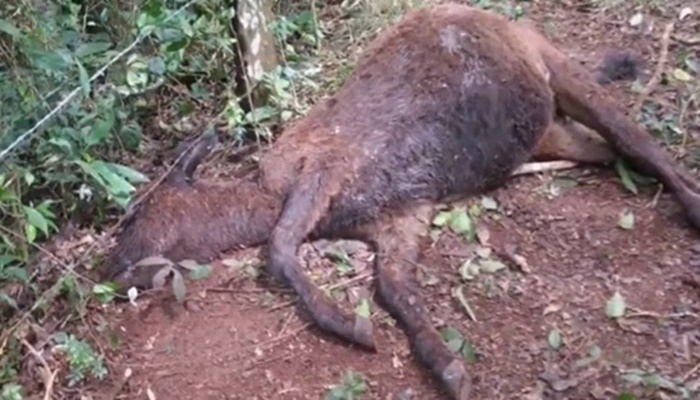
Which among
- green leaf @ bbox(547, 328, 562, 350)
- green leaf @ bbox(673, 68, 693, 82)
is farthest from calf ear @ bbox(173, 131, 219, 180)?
green leaf @ bbox(673, 68, 693, 82)

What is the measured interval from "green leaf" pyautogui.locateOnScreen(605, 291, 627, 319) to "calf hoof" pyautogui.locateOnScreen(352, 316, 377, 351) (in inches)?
29.4

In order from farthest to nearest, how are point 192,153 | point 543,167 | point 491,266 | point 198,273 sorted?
point 192,153 → point 543,167 → point 198,273 → point 491,266

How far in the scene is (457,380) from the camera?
10.1 ft

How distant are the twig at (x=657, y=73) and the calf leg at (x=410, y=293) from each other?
996 millimetres

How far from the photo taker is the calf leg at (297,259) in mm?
3342

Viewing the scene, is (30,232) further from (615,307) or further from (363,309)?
(615,307)

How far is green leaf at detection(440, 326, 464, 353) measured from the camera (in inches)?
128

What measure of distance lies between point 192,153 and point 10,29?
2.93 feet

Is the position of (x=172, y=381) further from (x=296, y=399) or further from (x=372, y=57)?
(x=372, y=57)

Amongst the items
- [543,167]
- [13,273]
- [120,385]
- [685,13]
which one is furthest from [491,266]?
[685,13]

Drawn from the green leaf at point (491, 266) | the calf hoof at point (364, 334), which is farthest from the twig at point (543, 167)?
the calf hoof at point (364, 334)

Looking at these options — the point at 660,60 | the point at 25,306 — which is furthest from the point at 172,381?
the point at 660,60

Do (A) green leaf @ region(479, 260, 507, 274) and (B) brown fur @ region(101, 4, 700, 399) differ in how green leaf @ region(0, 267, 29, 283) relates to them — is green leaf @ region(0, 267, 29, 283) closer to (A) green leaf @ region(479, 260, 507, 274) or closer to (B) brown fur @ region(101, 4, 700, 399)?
(B) brown fur @ region(101, 4, 700, 399)

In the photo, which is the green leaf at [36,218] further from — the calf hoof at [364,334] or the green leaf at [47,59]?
the calf hoof at [364,334]
